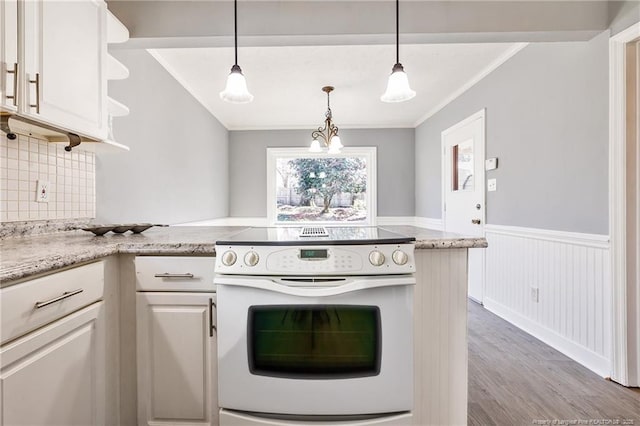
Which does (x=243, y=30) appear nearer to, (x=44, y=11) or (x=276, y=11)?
(x=276, y=11)

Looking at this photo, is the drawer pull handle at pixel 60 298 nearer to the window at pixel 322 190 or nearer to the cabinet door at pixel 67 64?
the cabinet door at pixel 67 64

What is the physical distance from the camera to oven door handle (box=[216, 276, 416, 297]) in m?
1.10

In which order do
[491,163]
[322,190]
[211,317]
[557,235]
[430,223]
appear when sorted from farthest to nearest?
1. [322,190]
2. [430,223]
3. [491,163]
4. [557,235]
5. [211,317]

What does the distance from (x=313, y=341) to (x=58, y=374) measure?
811 mm

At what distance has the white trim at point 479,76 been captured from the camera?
2629 millimetres

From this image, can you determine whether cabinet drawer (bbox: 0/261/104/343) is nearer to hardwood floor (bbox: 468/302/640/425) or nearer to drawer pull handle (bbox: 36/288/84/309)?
drawer pull handle (bbox: 36/288/84/309)

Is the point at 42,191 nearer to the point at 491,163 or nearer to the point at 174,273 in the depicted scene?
the point at 174,273

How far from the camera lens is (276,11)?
1.92 metres

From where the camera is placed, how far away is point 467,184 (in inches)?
137

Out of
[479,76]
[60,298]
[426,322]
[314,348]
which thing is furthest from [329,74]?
[60,298]

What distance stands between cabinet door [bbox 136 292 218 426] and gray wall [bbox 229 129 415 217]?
152 inches

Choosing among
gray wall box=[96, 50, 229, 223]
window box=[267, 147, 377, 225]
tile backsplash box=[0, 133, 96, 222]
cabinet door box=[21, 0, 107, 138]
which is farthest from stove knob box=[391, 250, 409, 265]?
window box=[267, 147, 377, 225]

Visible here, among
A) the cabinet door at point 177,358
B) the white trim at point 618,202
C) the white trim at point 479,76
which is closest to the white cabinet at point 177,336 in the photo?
the cabinet door at point 177,358

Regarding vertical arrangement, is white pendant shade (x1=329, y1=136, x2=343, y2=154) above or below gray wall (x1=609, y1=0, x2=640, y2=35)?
below
